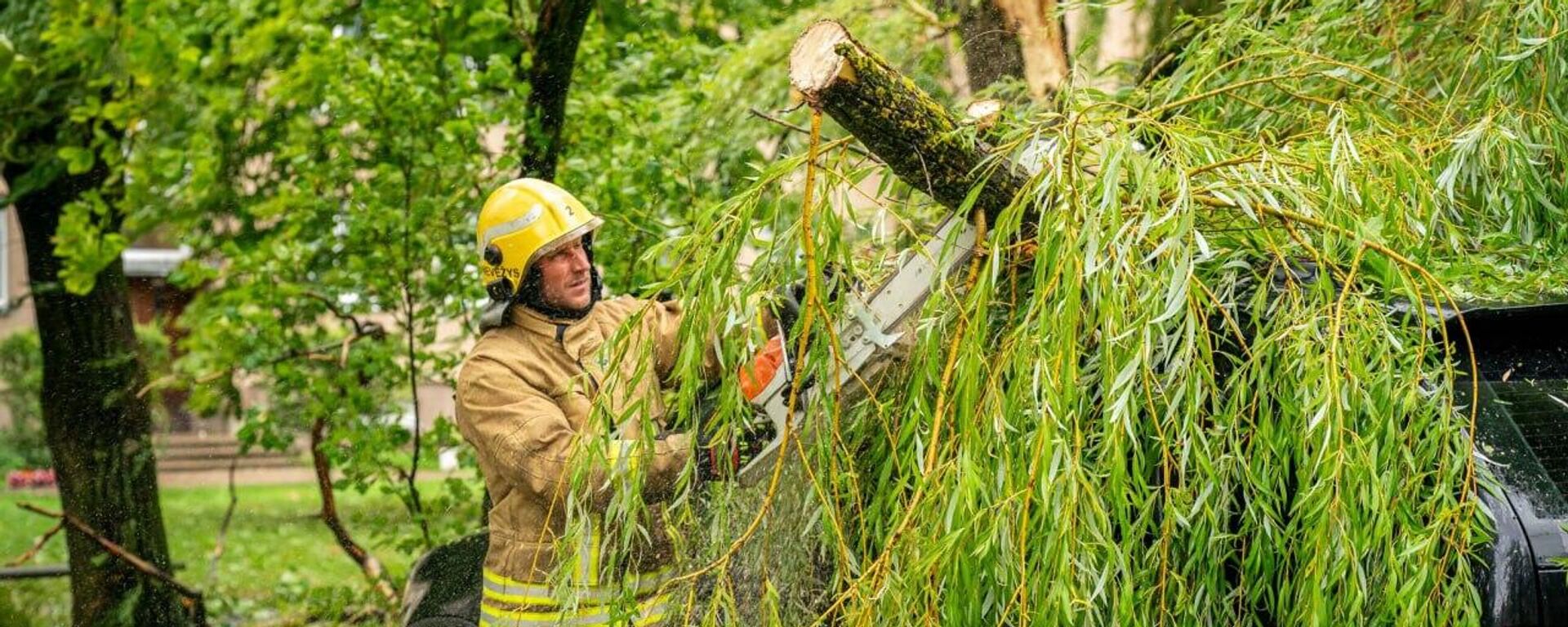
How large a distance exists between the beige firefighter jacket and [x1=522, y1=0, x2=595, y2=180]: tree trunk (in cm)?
238

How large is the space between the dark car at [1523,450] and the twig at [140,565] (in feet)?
20.9

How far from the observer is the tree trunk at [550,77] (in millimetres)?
6648

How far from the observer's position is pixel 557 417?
3.85 meters

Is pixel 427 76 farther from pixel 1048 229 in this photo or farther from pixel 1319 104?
pixel 1048 229

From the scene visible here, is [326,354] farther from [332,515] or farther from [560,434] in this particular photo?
[560,434]

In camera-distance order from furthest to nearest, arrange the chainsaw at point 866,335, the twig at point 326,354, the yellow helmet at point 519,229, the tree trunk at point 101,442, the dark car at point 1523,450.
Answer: the tree trunk at point 101,442, the twig at point 326,354, the yellow helmet at point 519,229, the chainsaw at point 866,335, the dark car at point 1523,450

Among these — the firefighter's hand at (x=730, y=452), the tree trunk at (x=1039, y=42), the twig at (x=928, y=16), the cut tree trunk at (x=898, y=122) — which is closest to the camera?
the cut tree trunk at (x=898, y=122)

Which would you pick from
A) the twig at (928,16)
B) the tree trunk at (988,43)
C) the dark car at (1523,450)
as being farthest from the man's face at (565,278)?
the twig at (928,16)

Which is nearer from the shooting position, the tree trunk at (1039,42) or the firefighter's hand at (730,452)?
the firefighter's hand at (730,452)

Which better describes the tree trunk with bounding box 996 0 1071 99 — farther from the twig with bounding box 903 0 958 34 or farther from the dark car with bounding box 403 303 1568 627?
the dark car with bounding box 403 303 1568 627

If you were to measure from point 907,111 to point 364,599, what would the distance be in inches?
207

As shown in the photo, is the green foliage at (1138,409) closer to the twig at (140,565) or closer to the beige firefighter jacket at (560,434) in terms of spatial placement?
the beige firefighter jacket at (560,434)

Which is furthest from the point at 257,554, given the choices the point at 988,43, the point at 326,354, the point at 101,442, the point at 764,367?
the point at 764,367

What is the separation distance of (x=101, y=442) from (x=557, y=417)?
211 inches
